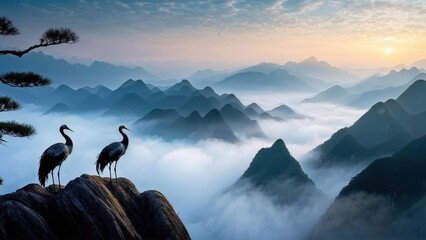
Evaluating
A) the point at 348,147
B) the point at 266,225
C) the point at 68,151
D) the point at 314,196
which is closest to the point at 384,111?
the point at 348,147

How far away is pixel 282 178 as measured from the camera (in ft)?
440

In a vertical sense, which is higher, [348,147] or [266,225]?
[348,147]

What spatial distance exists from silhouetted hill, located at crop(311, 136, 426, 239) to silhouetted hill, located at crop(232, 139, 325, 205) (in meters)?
23.9

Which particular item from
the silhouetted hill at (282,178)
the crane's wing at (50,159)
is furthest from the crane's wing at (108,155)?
the silhouetted hill at (282,178)

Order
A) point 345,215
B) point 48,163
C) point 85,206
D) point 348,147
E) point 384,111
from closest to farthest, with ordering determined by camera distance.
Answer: point 85,206
point 48,163
point 345,215
point 348,147
point 384,111

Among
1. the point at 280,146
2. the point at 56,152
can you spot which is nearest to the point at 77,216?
the point at 56,152

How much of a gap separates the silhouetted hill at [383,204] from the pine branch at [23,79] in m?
101

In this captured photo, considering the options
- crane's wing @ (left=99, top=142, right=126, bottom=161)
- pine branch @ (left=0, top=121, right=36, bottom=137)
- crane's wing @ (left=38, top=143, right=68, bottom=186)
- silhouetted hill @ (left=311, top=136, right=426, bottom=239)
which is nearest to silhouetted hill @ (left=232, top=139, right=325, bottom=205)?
silhouetted hill @ (left=311, top=136, right=426, bottom=239)

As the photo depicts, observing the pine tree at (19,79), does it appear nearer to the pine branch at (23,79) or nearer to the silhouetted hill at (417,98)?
the pine branch at (23,79)

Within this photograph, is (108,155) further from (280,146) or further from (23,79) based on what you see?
(280,146)

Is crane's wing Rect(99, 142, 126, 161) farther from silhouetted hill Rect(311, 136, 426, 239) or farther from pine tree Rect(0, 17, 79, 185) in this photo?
silhouetted hill Rect(311, 136, 426, 239)

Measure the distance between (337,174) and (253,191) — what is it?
132 feet

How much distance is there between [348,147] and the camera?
151 metres

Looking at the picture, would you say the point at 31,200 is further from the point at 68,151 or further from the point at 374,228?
the point at 374,228
